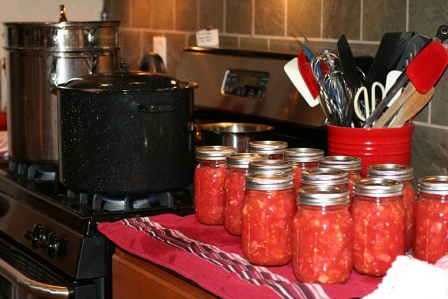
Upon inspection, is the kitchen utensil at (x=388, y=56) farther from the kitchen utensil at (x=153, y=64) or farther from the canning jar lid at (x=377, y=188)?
the kitchen utensil at (x=153, y=64)

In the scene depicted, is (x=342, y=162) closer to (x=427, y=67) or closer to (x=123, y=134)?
(x=427, y=67)

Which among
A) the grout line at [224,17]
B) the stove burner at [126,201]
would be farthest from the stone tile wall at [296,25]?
the stove burner at [126,201]

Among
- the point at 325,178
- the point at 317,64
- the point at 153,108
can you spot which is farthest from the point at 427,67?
the point at 153,108

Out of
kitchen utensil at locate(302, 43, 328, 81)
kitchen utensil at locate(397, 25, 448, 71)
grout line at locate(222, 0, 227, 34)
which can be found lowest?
kitchen utensil at locate(302, 43, 328, 81)

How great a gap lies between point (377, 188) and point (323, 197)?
10cm

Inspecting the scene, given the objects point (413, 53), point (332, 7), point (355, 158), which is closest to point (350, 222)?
point (355, 158)

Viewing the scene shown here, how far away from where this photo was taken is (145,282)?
1.62 metres

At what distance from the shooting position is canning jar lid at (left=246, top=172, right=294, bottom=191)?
4.63 ft

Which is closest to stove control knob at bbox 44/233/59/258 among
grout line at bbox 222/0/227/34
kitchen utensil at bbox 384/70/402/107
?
kitchen utensil at bbox 384/70/402/107

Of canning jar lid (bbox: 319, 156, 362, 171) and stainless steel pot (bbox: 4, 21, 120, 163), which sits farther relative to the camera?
stainless steel pot (bbox: 4, 21, 120, 163)

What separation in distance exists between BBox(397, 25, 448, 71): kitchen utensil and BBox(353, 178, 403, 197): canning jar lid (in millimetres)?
407

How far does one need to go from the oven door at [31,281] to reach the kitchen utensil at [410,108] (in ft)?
2.36

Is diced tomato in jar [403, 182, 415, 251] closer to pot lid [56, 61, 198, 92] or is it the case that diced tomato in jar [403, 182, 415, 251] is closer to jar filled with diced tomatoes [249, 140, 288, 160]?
jar filled with diced tomatoes [249, 140, 288, 160]

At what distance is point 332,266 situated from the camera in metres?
1.33
